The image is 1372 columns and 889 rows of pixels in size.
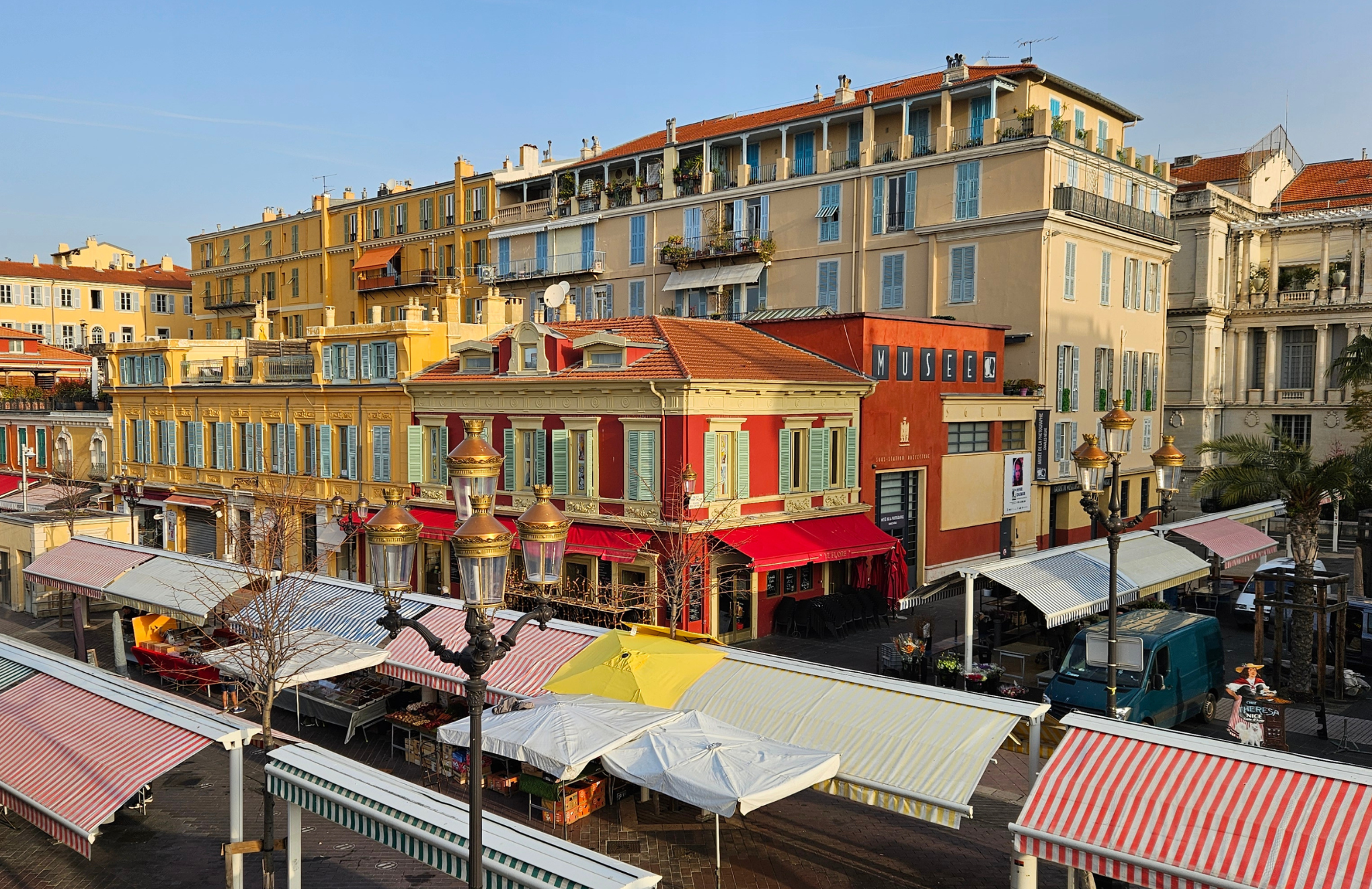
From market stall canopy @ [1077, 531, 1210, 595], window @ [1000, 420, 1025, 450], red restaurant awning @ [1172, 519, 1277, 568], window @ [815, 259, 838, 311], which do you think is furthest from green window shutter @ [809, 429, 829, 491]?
window @ [815, 259, 838, 311]

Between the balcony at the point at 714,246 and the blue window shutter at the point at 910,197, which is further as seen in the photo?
the balcony at the point at 714,246

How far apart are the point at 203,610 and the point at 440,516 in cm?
953

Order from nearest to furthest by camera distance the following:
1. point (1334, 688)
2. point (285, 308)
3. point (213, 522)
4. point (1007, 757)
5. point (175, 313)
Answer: point (1007, 757), point (1334, 688), point (213, 522), point (285, 308), point (175, 313)

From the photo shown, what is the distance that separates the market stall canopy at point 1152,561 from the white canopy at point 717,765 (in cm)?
1224

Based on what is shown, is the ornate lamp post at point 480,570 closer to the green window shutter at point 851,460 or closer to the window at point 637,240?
the green window shutter at point 851,460

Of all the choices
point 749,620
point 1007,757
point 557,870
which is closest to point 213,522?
point 749,620

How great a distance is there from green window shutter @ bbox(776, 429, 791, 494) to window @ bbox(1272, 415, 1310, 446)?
3146cm

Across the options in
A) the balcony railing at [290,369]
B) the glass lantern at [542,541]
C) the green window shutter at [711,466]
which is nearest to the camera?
the glass lantern at [542,541]

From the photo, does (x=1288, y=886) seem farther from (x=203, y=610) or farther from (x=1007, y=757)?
(x=203, y=610)

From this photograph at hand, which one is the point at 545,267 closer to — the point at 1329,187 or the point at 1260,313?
the point at 1260,313

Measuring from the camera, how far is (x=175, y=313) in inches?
2963

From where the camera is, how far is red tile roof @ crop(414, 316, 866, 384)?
1024 inches

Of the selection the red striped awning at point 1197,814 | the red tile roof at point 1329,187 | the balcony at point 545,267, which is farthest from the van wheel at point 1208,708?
the red tile roof at point 1329,187

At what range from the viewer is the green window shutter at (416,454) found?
31906 mm
